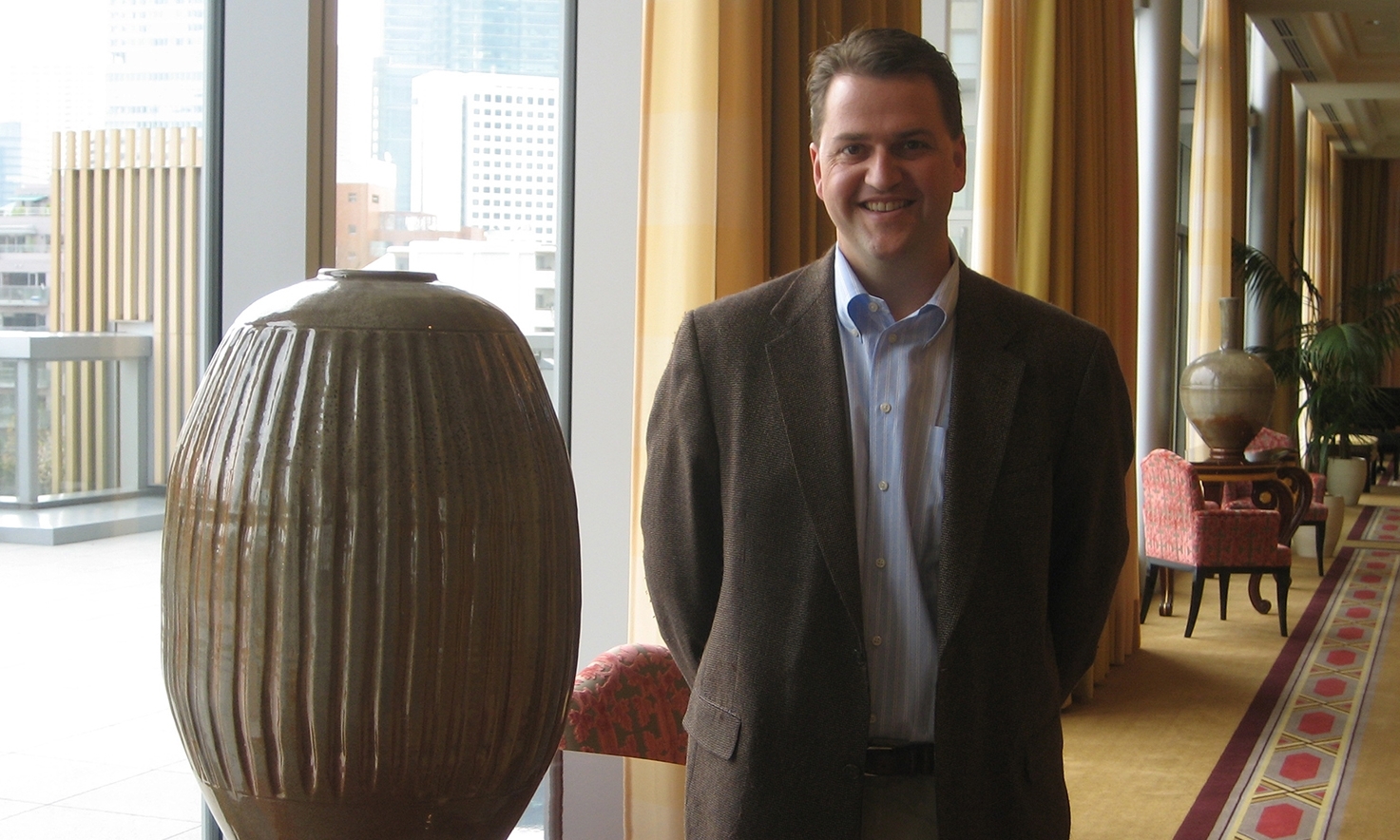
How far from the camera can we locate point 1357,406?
9.64 meters

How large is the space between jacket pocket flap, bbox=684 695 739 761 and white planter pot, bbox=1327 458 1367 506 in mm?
10891

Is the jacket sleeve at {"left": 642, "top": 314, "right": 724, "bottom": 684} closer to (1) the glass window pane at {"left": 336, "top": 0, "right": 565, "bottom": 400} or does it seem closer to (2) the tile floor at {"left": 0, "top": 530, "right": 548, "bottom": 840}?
(1) the glass window pane at {"left": 336, "top": 0, "right": 565, "bottom": 400}

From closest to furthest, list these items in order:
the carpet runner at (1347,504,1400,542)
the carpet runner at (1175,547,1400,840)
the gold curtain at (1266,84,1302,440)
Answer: the carpet runner at (1175,547,1400,840), the carpet runner at (1347,504,1400,542), the gold curtain at (1266,84,1302,440)

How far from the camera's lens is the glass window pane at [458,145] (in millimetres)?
2396

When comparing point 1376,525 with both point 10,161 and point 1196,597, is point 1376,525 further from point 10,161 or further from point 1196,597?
point 10,161

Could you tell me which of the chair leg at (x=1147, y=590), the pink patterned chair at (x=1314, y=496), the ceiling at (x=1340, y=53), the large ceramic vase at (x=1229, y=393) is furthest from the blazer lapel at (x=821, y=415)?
the ceiling at (x=1340, y=53)

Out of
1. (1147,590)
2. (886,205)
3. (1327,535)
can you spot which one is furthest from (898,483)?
(1327,535)

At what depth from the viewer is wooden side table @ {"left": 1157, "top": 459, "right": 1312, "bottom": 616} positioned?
21.2 ft

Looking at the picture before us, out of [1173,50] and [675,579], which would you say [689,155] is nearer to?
[675,579]

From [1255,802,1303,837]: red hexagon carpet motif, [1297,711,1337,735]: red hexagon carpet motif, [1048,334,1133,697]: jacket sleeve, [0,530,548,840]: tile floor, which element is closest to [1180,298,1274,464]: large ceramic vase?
[1297,711,1337,735]: red hexagon carpet motif

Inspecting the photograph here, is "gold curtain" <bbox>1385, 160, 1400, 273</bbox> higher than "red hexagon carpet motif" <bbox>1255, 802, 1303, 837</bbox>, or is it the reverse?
"gold curtain" <bbox>1385, 160, 1400, 273</bbox>

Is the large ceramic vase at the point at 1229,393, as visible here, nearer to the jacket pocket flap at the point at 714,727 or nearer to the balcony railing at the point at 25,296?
the jacket pocket flap at the point at 714,727

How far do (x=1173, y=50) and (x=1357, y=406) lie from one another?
13.1ft

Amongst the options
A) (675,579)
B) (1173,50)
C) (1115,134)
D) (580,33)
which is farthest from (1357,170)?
(675,579)
